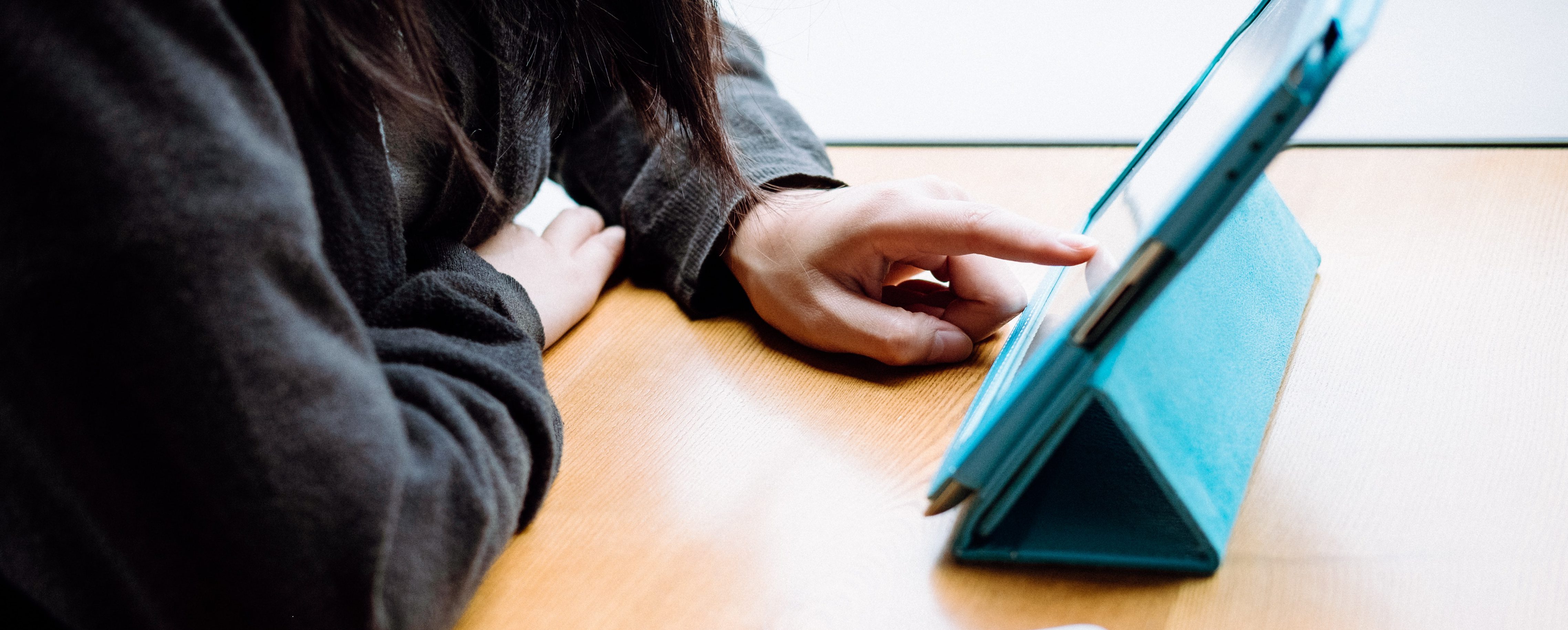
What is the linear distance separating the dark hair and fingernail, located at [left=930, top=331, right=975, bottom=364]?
0.13m

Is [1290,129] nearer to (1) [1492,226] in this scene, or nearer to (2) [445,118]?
(2) [445,118]

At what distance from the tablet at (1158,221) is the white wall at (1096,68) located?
0.79 ft

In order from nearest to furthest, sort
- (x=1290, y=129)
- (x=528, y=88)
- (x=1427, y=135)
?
(x=1290, y=129)
(x=528, y=88)
(x=1427, y=135)

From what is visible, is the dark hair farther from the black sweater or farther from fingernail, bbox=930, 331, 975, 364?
fingernail, bbox=930, 331, 975, 364

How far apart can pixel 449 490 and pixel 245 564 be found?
0.21 feet

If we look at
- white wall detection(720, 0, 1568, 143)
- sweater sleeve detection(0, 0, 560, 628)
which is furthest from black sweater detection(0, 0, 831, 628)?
white wall detection(720, 0, 1568, 143)

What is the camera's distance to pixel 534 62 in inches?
17.3

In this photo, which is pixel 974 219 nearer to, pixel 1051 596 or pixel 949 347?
pixel 949 347

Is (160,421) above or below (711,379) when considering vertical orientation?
above

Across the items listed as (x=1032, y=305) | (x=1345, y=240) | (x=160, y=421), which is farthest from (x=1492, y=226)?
(x=160, y=421)

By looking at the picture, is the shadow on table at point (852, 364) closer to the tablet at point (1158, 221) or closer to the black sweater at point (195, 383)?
the tablet at point (1158, 221)

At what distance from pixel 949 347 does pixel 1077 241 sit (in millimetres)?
92

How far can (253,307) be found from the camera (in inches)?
10.2

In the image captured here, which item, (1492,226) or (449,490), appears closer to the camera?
(449,490)
